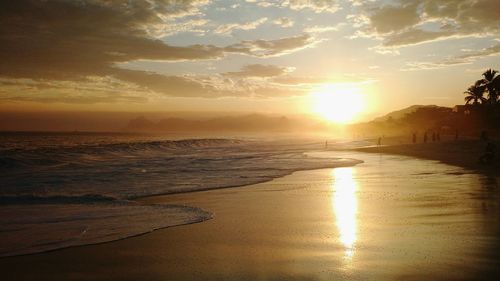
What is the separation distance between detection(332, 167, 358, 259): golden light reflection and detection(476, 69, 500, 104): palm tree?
245 feet

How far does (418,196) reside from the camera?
51.4 ft

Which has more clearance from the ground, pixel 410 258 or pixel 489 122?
pixel 489 122

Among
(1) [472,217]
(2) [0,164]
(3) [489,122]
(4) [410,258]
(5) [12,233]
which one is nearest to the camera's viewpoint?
(4) [410,258]

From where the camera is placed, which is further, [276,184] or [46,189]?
[276,184]

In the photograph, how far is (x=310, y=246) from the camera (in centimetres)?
897

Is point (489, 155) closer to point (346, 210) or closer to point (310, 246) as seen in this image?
point (346, 210)

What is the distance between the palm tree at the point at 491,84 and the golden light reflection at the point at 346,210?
7473 centimetres

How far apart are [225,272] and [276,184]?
14.0m

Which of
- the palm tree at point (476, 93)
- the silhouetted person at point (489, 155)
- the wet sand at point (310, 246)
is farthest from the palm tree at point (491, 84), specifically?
the wet sand at point (310, 246)

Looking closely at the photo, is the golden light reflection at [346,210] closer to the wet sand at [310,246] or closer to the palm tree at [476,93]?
the wet sand at [310,246]

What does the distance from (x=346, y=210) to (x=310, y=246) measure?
15.3ft

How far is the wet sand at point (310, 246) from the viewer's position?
23.9 ft

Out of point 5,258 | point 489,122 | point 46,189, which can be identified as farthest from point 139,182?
point 489,122

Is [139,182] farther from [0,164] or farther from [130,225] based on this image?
[0,164]
